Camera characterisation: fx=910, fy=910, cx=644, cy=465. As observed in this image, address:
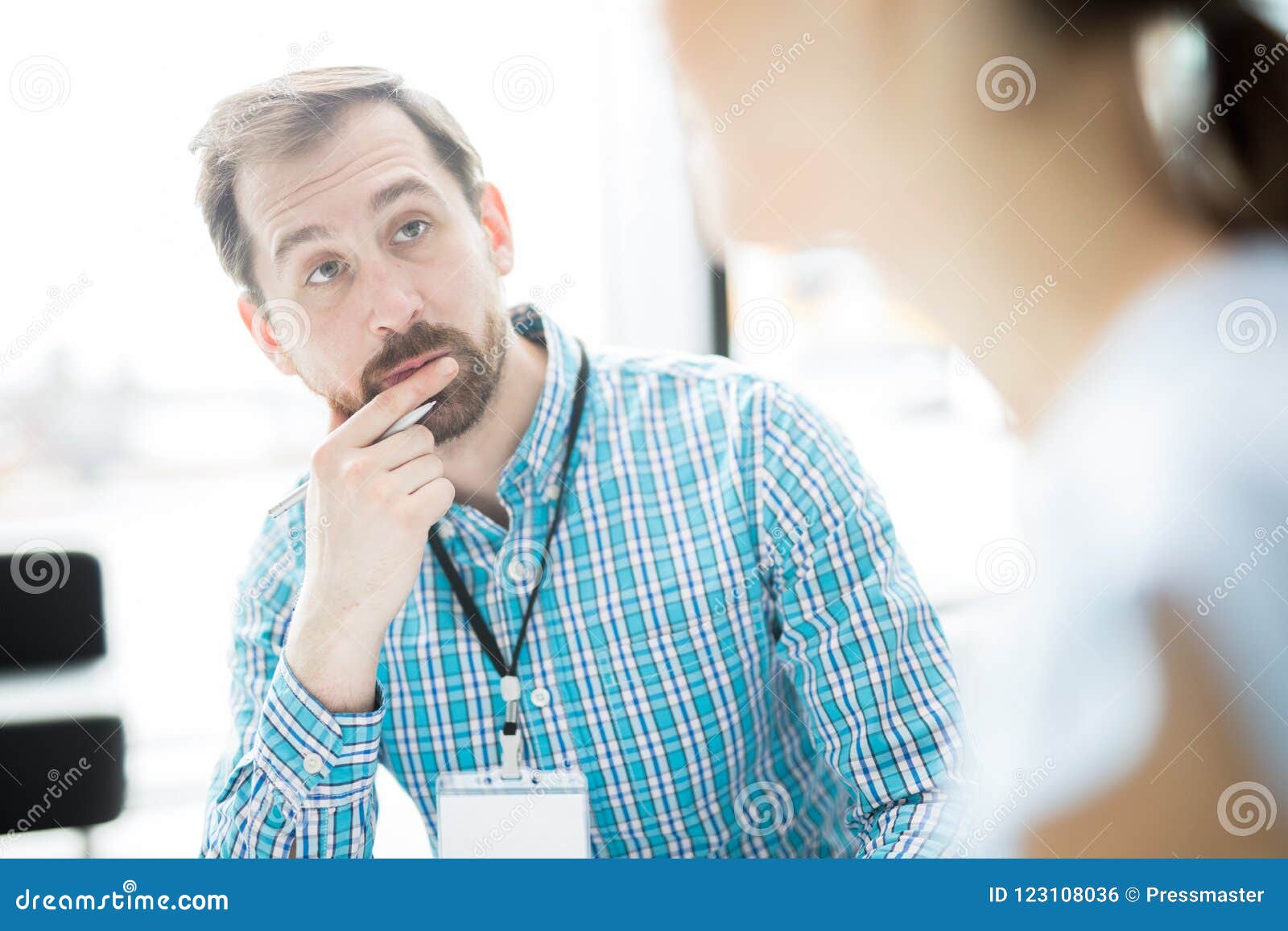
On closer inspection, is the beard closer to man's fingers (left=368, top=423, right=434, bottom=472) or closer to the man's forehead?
man's fingers (left=368, top=423, right=434, bottom=472)

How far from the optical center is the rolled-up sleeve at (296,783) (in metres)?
1.21

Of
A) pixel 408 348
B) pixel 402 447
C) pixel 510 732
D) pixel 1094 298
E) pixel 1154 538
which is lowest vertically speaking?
pixel 1154 538

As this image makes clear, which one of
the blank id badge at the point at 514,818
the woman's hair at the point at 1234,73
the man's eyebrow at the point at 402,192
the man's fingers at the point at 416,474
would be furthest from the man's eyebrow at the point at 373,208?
the woman's hair at the point at 1234,73

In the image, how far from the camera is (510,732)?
4.09 ft

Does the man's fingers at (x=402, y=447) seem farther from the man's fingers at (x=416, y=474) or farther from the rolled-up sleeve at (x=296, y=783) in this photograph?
the rolled-up sleeve at (x=296, y=783)

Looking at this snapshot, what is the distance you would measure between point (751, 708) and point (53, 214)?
1.25 metres

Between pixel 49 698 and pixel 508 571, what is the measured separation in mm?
718

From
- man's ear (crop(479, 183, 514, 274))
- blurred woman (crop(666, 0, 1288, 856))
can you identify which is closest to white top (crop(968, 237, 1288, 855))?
blurred woman (crop(666, 0, 1288, 856))

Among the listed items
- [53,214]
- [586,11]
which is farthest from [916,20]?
[53,214]

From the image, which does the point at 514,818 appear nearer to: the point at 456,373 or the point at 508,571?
the point at 508,571

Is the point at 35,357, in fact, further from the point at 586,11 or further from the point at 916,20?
the point at 916,20

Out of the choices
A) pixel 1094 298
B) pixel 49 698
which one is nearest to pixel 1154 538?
pixel 1094 298

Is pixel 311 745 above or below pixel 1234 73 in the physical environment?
below

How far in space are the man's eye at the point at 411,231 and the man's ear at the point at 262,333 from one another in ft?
0.77
